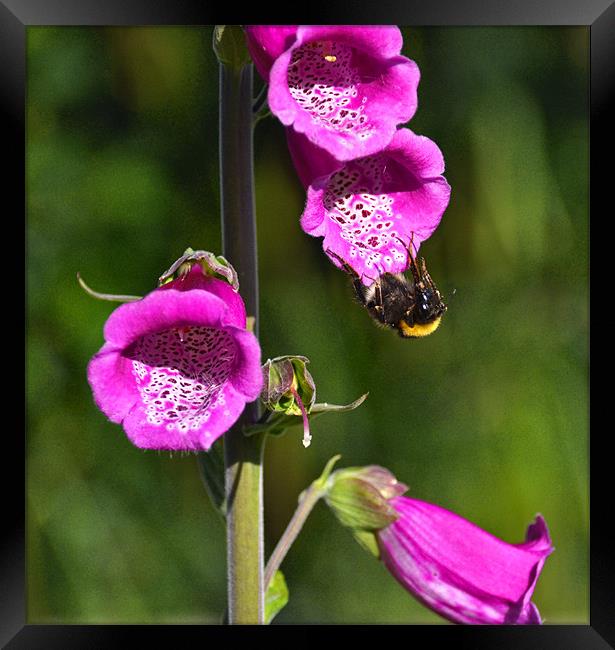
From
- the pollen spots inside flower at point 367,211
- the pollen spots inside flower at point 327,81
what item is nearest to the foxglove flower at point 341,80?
the pollen spots inside flower at point 327,81

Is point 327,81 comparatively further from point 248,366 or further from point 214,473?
point 214,473

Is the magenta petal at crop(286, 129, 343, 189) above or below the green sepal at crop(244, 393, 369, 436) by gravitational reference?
above

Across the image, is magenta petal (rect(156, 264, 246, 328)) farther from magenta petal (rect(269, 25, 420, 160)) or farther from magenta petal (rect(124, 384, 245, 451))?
magenta petal (rect(269, 25, 420, 160))

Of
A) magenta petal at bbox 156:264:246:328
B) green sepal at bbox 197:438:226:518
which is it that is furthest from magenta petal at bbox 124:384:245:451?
green sepal at bbox 197:438:226:518

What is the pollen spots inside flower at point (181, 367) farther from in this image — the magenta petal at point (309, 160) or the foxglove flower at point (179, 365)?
the magenta petal at point (309, 160)

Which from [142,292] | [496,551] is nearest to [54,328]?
[142,292]

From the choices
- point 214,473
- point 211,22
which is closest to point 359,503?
point 214,473

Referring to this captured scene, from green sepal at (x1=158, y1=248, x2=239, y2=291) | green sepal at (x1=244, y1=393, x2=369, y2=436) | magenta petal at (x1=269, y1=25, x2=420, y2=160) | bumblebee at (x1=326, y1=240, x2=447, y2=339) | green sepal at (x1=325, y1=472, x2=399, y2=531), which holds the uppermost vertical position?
magenta petal at (x1=269, y1=25, x2=420, y2=160)
